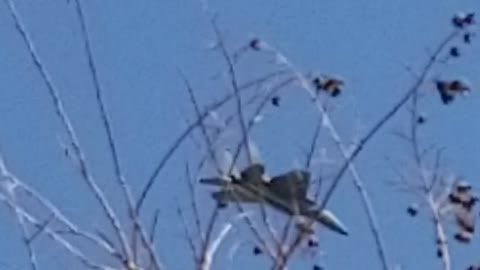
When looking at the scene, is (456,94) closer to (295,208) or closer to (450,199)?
(450,199)

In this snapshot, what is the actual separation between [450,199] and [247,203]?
17.9 inches

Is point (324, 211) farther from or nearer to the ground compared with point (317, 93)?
nearer to the ground

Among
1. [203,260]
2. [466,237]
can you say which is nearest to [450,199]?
[466,237]

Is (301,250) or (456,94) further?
(456,94)

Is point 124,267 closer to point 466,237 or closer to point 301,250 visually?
point 301,250

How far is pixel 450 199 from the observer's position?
341 cm

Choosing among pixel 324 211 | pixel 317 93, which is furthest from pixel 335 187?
pixel 317 93

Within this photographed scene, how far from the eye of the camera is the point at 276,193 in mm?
3146

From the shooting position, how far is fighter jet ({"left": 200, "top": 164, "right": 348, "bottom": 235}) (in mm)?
3117

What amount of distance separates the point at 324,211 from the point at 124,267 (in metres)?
0.39

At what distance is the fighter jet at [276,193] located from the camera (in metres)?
3.12

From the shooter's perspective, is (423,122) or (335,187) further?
(423,122)

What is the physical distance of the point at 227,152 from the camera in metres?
3.21

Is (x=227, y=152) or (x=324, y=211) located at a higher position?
(x=227, y=152)
